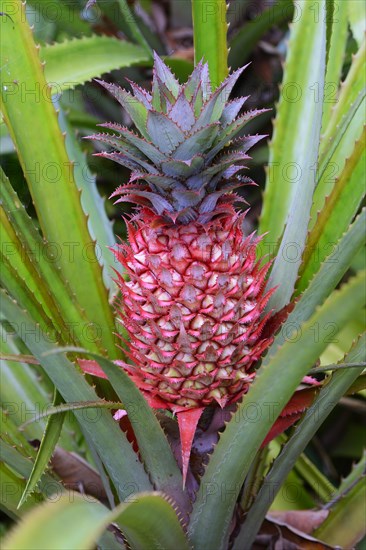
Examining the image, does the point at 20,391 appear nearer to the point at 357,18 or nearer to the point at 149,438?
the point at 149,438

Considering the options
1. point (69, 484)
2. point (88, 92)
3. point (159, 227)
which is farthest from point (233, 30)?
point (69, 484)

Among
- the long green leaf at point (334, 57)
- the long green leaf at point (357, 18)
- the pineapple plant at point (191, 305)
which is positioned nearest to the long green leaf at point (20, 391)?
the pineapple plant at point (191, 305)

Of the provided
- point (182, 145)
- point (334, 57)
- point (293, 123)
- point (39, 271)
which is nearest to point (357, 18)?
point (334, 57)

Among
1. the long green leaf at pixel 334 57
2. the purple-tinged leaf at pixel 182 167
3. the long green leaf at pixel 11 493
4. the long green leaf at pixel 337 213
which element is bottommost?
the long green leaf at pixel 11 493

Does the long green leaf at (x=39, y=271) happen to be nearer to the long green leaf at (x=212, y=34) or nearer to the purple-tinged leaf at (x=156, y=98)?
the purple-tinged leaf at (x=156, y=98)

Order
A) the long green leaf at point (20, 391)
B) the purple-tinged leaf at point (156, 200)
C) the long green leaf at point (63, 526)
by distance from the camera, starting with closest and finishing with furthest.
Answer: the long green leaf at point (63, 526) → the purple-tinged leaf at point (156, 200) → the long green leaf at point (20, 391)

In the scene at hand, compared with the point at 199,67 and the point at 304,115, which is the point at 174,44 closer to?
the point at 304,115

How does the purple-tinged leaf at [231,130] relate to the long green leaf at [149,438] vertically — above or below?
above
